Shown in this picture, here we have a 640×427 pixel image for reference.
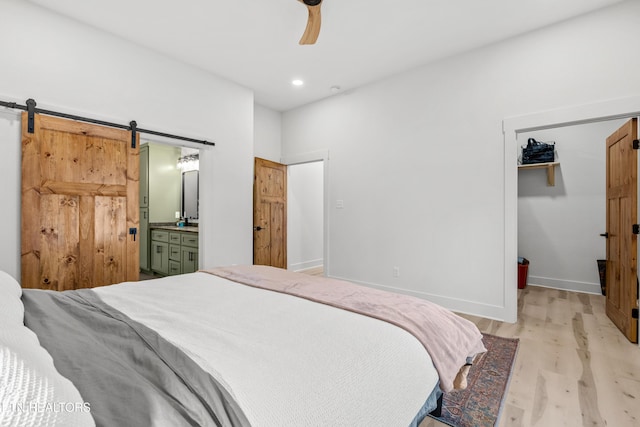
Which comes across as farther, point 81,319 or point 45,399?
point 81,319

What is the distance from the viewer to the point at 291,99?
15.6 ft

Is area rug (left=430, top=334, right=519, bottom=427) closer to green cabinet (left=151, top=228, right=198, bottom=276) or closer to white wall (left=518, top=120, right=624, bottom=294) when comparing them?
white wall (left=518, top=120, right=624, bottom=294)

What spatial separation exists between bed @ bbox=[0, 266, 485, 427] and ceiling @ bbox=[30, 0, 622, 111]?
2.50 m

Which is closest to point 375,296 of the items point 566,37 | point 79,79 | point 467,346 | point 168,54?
point 467,346

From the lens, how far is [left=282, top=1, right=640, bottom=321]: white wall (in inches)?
109

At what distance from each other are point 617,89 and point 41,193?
202 inches

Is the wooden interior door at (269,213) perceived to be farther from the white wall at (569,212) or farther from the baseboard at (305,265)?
the white wall at (569,212)

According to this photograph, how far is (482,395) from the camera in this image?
6.08 ft

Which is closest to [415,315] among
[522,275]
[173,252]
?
[522,275]

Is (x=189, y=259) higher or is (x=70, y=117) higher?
(x=70, y=117)

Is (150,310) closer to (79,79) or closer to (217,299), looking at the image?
(217,299)

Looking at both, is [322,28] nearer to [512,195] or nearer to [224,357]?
[512,195]

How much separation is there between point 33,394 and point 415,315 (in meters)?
1.30

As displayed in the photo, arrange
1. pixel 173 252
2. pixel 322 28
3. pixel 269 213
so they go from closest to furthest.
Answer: pixel 322 28, pixel 173 252, pixel 269 213
